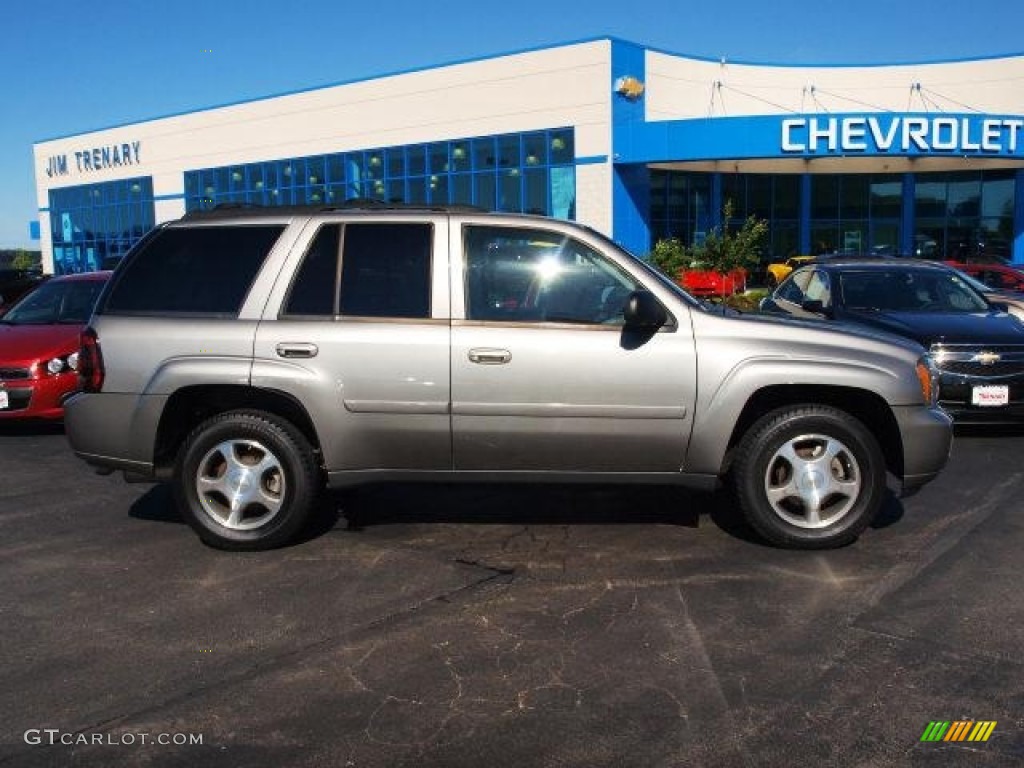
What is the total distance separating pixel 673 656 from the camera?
12.3 ft

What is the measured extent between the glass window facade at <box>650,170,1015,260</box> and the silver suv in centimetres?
2696

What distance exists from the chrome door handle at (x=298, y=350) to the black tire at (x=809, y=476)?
7.81 ft

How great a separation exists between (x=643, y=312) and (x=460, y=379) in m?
1.02

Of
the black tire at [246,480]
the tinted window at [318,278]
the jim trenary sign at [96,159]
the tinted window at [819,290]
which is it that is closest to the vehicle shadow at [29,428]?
the black tire at [246,480]

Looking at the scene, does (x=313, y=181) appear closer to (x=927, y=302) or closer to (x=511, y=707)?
(x=927, y=302)

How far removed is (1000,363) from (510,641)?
5812mm

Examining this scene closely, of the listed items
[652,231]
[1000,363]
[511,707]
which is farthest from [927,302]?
[652,231]

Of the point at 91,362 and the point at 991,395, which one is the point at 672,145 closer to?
the point at 991,395

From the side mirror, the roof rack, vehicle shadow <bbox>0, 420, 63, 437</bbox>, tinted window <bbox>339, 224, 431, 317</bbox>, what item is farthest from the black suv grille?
vehicle shadow <bbox>0, 420, 63, 437</bbox>

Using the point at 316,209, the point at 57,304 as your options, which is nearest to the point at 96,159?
the point at 57,304

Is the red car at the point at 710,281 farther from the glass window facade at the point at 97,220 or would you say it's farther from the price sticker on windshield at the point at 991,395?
the glass window facade at the point at 97,220

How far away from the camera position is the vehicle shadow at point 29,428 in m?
9.11

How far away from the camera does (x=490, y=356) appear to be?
191 inches

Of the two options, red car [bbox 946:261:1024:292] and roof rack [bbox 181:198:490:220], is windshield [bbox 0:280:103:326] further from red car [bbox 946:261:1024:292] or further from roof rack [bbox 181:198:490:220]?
red car [bbox 946:261:1024:292]
